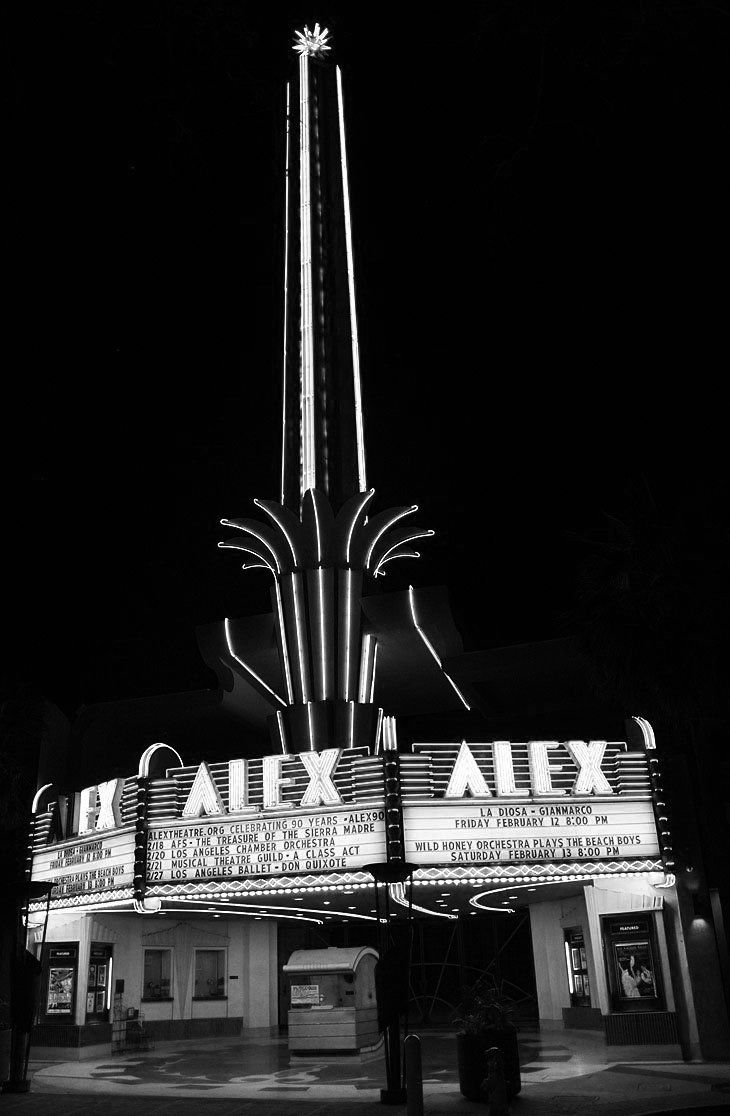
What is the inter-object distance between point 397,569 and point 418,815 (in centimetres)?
1593

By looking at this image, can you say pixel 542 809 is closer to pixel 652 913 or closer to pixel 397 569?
pixel 652 913

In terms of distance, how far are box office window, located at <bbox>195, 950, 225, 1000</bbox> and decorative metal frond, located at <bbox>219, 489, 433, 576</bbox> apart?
11921 millimetres

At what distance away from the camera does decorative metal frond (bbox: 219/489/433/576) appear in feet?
72.0

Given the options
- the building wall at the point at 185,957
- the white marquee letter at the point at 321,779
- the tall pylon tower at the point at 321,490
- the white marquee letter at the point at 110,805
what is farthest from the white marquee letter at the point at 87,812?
the white marquee letter at the point at 321,779

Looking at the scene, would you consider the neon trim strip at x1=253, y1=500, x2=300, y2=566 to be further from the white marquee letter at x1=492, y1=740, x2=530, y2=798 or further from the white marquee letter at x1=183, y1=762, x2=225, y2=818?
the white marquee letter at x1=492, y1=740, x2=530, y2=798

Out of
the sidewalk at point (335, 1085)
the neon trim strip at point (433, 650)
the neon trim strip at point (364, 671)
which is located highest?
the neon trim strip at point (433, 650)

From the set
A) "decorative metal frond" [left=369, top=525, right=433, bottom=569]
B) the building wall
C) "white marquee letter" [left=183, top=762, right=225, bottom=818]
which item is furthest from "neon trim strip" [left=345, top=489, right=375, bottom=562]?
the building wall

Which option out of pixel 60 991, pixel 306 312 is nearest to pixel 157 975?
pixel 60 991

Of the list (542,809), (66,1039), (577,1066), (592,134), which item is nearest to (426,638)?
(542,809)

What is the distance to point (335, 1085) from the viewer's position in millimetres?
15492

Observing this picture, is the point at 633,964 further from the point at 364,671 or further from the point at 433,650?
the point at 433,650

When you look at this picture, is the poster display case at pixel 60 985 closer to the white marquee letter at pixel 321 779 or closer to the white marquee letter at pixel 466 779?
the white marquee letter at pixel 321 779

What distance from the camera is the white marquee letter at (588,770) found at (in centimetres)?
1709

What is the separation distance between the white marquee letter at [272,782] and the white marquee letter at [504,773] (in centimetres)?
374
